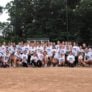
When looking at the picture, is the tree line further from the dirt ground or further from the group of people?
the dirt ground

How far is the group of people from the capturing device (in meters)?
25.8

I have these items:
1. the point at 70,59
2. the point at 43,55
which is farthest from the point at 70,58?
the point at 43,55

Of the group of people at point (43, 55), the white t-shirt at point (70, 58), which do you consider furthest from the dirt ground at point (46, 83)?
the white t-shirt at point (70, 58)

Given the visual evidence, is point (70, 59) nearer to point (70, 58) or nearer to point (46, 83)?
point (70, 58)

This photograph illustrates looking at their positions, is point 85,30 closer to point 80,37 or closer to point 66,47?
point 80,37

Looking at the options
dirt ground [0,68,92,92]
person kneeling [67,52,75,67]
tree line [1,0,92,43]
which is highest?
tree line [1,0,92,43]

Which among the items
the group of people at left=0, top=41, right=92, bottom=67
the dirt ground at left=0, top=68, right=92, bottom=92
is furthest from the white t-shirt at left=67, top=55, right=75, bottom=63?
the dirt ground at left=0, top=68, right=92, bottom=92

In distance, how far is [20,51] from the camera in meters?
26.5

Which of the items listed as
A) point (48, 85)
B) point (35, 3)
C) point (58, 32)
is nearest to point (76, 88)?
point (48, 85)

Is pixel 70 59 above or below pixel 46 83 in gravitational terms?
above

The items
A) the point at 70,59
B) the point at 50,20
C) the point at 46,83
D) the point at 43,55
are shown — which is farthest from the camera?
the point at 50,20

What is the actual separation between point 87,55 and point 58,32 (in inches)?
983

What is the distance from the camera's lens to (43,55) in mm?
26172

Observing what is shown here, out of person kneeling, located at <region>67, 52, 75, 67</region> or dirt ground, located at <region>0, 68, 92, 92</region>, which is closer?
dirt ground, located at <region>0, 68, 92, 92</region>
